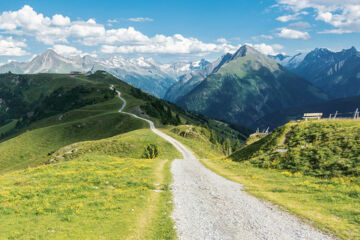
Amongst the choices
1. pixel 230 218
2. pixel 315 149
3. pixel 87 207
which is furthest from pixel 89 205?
pixel 315 149

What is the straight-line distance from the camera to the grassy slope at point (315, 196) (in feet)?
44.2

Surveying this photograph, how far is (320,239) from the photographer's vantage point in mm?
11922

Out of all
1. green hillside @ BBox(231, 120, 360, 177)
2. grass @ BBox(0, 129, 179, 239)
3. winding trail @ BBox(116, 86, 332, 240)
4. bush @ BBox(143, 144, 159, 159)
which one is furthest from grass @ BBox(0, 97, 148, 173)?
winding trail @ BBox(116, 86, 332, 240)

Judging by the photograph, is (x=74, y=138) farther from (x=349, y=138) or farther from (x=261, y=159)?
(x=349, y=138)

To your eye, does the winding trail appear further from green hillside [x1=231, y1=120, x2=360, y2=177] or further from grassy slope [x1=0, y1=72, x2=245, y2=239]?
green hillside [x1=231, y1=120, x2=360, y2=177]

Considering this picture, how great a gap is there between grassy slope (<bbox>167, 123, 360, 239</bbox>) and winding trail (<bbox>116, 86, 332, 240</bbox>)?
1.04 m

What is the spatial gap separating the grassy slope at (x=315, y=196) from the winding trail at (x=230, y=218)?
1.04 meters

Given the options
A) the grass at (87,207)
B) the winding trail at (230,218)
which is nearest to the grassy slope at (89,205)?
the grass at (87,207)

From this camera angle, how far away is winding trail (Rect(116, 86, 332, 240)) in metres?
12.8

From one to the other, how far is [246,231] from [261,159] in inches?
929

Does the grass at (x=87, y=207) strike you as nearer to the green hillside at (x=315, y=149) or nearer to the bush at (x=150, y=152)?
the green hillside at (x=315, y=149)

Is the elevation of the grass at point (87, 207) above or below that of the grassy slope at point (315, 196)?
below

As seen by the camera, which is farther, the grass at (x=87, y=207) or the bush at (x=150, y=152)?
the bush at (x=150, y=152)

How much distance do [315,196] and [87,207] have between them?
17.5 metres
